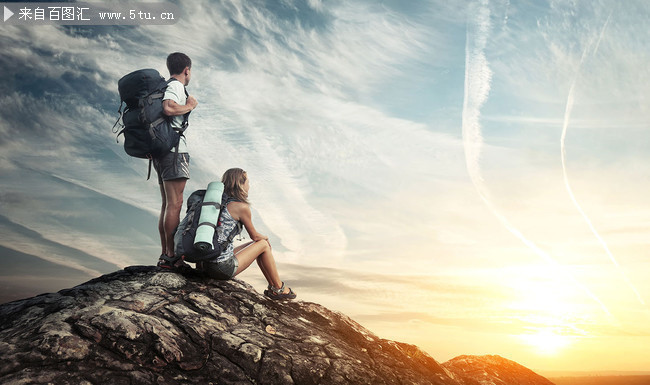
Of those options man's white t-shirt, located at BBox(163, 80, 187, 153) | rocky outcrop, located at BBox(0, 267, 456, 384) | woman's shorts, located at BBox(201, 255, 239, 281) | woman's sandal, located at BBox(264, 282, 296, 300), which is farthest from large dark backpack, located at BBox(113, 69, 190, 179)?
woman's sandal, located at BBox(264, 282, 296, 300)

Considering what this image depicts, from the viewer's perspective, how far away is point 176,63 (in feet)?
31.7

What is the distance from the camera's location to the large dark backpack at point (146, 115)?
9.21 meters

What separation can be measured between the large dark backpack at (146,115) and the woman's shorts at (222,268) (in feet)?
8.34

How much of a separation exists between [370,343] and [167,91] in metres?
6.98

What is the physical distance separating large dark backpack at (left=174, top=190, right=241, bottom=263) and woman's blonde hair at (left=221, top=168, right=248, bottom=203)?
0.72 ft

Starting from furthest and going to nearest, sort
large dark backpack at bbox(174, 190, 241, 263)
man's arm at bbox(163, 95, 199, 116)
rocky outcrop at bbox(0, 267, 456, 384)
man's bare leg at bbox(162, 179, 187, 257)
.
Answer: man's bare leg at bbox(162, 179, 187, 257), man's arm at bbox(163, 95, 199, 116), large dark backpack at bbox(174, 190, 241, 263), rocky outcrop at bbox(0, 267, 456, 384)

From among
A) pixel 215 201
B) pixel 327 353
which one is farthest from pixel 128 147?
pixel 327 353

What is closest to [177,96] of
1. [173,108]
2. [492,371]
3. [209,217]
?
[173,108]

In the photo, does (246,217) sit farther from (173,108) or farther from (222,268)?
(173,108)

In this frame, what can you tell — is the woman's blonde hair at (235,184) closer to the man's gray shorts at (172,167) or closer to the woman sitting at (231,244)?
the woman sitting at (231,244)

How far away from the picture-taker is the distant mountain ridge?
22.1ft

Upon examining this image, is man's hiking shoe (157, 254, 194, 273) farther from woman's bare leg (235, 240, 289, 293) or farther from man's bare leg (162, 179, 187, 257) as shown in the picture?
woman's bare leg (235, 240, 289, 293)

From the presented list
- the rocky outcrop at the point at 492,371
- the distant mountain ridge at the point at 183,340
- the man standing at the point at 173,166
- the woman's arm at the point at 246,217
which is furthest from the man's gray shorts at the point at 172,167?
the rocky outcrop at the point at 492,371

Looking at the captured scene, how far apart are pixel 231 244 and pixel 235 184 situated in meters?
1.26
